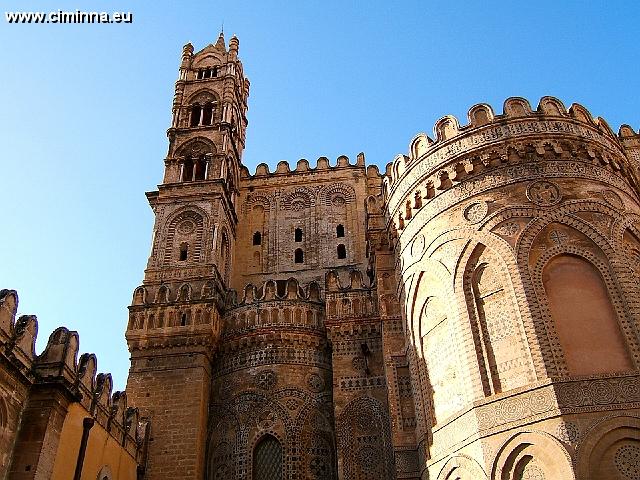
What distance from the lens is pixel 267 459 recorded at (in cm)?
1598

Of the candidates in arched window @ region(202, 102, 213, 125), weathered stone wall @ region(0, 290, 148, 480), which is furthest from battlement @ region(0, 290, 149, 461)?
arched window @ region(202, 102, 213, 125)

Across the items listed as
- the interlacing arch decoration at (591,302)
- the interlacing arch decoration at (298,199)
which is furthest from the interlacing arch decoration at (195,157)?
the interlacing arch decoration at (591,302)

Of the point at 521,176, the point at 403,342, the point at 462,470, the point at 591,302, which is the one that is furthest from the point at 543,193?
the point at 462,470

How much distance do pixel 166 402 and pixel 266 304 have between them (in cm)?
392

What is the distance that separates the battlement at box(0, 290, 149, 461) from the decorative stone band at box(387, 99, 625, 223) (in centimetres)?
823

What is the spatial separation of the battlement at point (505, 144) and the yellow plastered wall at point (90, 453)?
837 centimetres

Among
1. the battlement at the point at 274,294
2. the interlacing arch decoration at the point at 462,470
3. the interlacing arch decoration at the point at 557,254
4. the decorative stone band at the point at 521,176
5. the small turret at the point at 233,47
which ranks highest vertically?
the small turret at the point at 233,47

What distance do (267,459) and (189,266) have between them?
6.68 meters

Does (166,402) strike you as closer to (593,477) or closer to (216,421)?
(216,421)

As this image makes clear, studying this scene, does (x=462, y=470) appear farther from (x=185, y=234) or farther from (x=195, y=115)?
(x=195, y=115)

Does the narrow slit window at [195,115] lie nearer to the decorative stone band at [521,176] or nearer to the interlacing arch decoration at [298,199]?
the interlacing arch decoration at [298,199]

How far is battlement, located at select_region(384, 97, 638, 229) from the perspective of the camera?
13.5 m

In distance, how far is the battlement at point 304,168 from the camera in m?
25.0

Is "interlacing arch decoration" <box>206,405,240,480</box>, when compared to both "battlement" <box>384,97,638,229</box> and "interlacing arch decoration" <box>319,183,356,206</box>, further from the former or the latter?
"interlacing arch decoration" <box>319,183,356,206</box>
